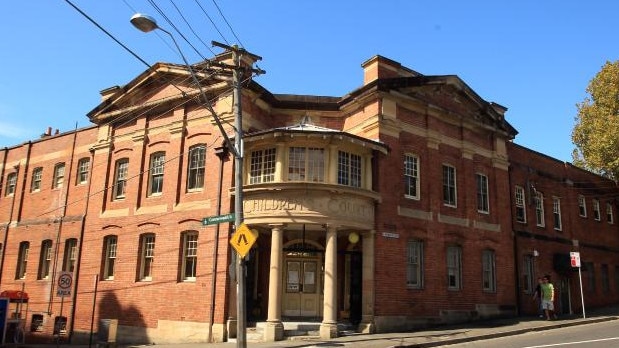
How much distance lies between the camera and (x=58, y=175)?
27.6 metres

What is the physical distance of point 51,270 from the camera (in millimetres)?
25453

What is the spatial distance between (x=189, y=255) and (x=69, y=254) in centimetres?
783

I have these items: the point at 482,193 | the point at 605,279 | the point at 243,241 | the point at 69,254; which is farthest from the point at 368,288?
the point at 605,279

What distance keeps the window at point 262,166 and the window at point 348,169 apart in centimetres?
233

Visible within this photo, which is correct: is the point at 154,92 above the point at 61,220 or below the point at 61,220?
above

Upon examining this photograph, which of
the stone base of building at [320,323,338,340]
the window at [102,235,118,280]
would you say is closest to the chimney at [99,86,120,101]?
the window at [102,235,118,280]

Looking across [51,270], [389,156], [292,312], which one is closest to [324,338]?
[292,312]

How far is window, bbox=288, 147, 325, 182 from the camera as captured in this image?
1898 cm

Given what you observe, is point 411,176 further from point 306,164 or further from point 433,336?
point 433,336

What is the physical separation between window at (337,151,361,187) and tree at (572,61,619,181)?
15.0 m

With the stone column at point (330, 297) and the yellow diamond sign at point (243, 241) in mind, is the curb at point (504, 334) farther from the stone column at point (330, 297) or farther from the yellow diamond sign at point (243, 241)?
the yellow diamond sign at point (243, 241)

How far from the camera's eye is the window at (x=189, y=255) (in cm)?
2045

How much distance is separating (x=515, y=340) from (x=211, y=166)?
469 inches

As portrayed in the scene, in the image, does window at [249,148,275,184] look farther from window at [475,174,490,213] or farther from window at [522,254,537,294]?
window at [522,254,537,294]
